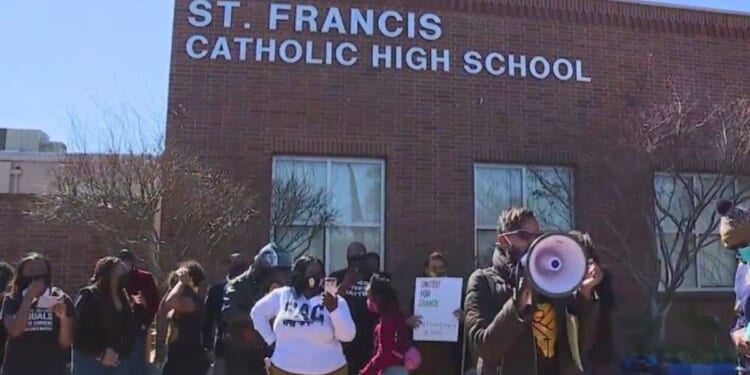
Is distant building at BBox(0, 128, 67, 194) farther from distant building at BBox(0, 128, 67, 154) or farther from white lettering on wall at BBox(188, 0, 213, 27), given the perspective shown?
distant building at BBox(0, 128, 67, 154)

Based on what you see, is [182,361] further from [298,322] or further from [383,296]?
[298,322]

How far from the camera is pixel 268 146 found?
1127 centimetres

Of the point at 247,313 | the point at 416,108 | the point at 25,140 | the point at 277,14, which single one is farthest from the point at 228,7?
the point at 247,313

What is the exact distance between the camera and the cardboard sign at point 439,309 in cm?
702

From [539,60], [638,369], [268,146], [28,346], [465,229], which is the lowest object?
[638,369]

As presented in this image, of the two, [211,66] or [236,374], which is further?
[211,66]

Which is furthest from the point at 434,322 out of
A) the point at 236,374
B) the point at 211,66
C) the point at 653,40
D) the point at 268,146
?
the point at 653,40

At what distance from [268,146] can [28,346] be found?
5.86 m

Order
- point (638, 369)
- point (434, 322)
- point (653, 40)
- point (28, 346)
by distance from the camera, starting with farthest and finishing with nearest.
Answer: point (653, 40) < point (638, 369) < point (434, 322) < point (28, 346)

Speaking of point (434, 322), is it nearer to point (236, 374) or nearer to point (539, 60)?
point (236, 374)

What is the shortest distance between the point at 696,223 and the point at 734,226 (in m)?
7.73

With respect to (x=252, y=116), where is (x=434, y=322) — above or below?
below

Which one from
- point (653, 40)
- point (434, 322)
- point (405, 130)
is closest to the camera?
point (434, 322)

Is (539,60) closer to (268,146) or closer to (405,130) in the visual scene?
(405,130)
